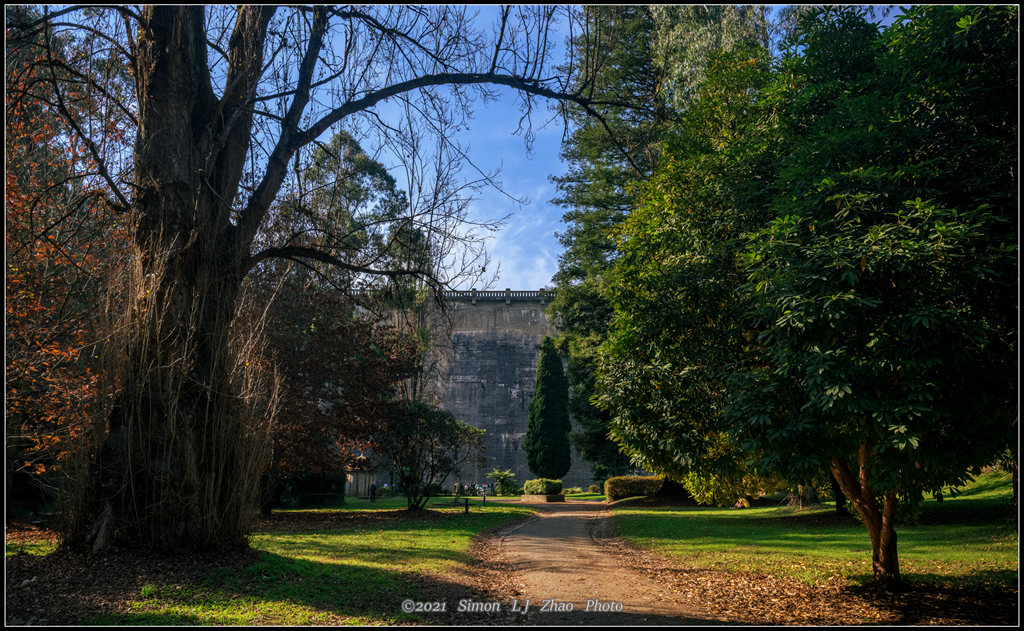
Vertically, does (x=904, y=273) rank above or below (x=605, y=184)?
below

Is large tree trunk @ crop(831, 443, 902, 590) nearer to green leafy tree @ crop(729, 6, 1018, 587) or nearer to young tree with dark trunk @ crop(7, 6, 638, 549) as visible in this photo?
green leafy tree @ crop(729, 6, 1018, 587)

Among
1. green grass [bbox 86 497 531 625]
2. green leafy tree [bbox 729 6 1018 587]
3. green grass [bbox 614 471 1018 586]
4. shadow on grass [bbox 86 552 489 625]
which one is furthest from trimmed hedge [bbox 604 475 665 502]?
green leafy tree [bbox 729 6 1018 587]

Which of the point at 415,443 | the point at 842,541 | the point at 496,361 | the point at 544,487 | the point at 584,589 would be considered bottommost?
the point at 544,487

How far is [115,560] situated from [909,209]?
8925 millimetres

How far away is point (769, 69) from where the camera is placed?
8570mm

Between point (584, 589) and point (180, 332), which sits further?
point (180, 332)

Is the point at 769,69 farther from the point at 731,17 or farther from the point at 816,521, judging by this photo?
the point at 816,521

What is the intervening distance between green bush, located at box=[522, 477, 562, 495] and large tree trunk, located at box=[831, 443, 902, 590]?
70.4ft

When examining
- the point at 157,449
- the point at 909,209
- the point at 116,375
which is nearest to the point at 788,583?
the point at 909,209

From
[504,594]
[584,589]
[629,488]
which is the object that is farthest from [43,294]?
[629,488]

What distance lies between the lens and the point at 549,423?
3269 centimetres

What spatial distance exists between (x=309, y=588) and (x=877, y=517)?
701 cm

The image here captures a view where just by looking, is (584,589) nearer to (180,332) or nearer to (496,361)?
(180,332)

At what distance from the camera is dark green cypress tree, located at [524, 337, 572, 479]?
105ft
